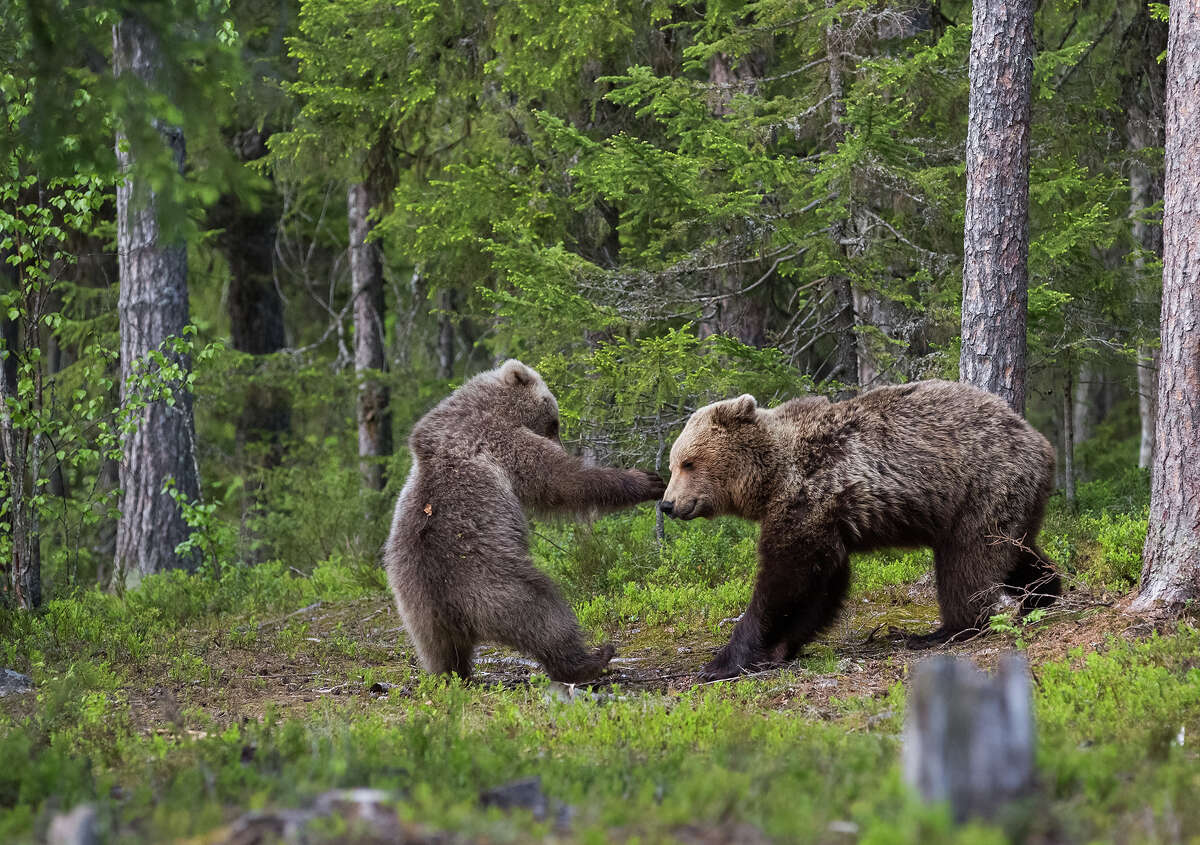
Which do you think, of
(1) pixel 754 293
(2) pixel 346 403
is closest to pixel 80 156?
(1) pixel 754 293

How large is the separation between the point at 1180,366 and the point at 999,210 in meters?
2.60

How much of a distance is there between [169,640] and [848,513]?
5.58 meters

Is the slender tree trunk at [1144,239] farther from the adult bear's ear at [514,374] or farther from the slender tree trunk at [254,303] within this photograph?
the slender tree trunk at [254,303]

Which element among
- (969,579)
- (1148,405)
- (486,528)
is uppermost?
(1148,405)

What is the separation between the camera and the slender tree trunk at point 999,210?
936 centimetres

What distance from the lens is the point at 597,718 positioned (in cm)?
614

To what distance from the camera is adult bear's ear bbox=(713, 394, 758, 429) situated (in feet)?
26.7

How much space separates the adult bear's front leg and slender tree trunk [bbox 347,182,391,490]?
10985mm

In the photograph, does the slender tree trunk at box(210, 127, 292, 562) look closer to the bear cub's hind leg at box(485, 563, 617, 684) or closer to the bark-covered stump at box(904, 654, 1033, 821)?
the bear cub's hind leg at box(485, 563, 617, 684)

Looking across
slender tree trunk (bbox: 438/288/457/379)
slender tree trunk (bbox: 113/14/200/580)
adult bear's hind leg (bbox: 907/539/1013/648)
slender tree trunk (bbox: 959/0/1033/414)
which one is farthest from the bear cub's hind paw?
slender tree trunk (bbox: 438/288/457/379)

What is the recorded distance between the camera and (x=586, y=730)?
231 inches

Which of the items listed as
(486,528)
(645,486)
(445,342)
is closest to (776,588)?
(645,486)

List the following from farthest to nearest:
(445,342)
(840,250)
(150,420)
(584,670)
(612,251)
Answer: (445,342) < (612,251) < (150,420) < (840,250) < (584,670)

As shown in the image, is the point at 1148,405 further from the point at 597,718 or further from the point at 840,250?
the point at 597,718
